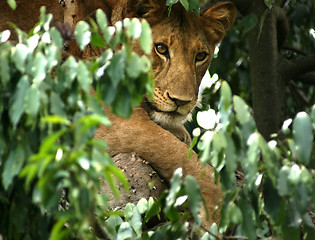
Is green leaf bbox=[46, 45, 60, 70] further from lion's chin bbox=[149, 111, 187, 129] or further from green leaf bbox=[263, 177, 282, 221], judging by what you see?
lion's chin bbox=[149, 111, 187, 129]

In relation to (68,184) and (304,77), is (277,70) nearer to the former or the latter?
(304,77)

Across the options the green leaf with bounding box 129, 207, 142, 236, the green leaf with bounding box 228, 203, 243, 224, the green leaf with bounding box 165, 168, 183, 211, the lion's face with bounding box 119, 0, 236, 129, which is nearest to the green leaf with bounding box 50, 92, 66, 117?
the green leaf with bounding box 165, 168, 183, 211

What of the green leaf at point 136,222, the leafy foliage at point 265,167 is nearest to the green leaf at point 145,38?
the leafy foliage at point 265,167

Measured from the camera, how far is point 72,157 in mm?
2125

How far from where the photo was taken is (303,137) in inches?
96.3

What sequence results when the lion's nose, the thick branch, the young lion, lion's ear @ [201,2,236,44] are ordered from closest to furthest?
the young lion
the lion's nose
lion's ear @ [201,2,236,44]
the thick branch

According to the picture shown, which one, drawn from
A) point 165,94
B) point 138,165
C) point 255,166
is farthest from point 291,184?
point 165,94

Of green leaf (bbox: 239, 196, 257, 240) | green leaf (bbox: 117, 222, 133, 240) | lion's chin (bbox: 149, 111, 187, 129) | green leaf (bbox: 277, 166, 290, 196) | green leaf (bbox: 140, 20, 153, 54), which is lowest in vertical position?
lion's chin (bbox: 149, 111, 187, 129)

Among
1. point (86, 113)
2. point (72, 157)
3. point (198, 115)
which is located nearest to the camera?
point (72, 157)

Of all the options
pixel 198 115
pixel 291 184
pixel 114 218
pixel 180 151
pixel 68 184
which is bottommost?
pixel 198 115

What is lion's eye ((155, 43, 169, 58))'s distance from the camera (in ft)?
14.7

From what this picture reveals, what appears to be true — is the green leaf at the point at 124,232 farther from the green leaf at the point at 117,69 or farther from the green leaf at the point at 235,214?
the green leaf at the point at 117,69

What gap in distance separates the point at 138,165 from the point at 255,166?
1668 millimetres

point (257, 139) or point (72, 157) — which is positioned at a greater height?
point (72, 157)
